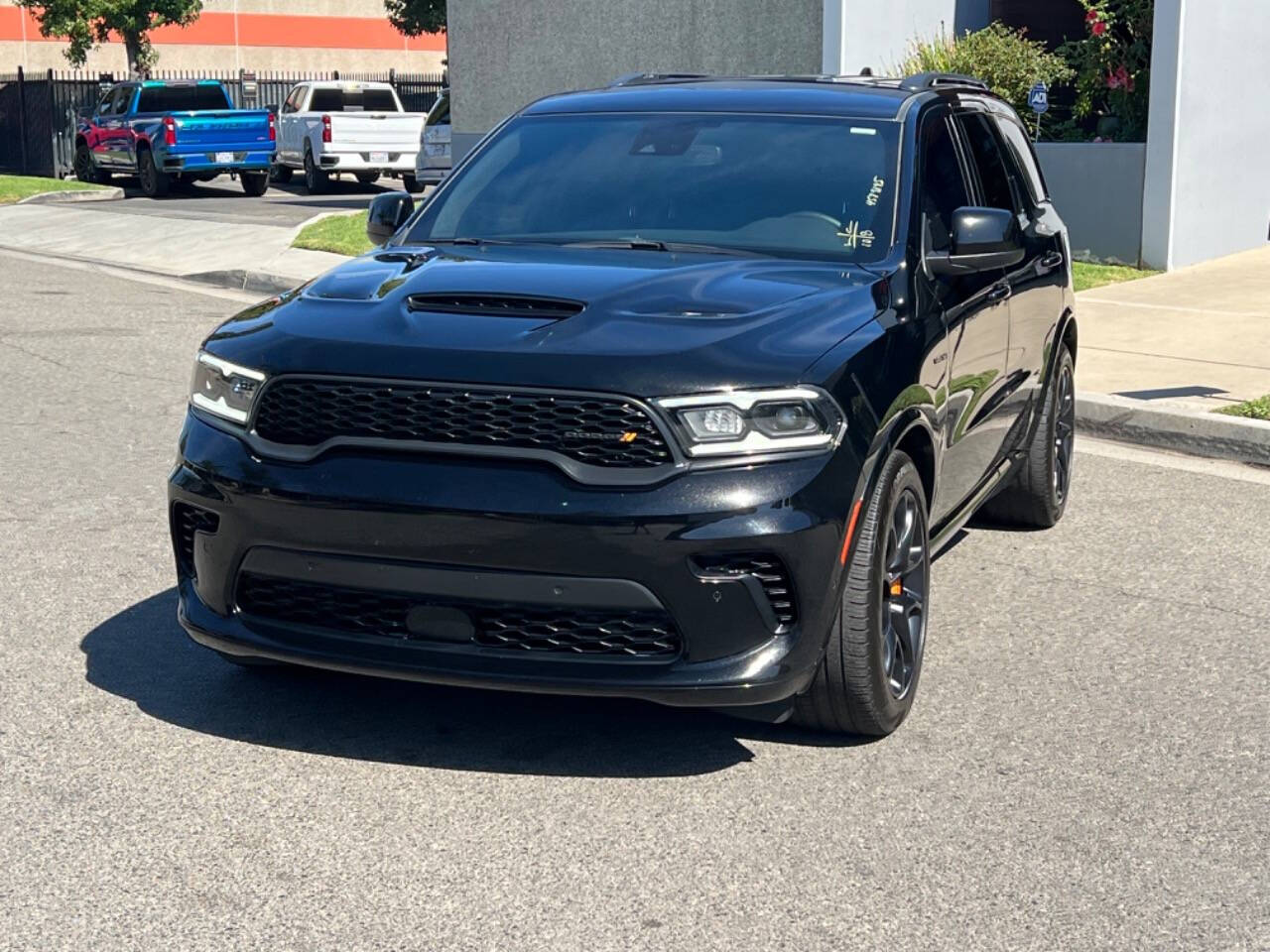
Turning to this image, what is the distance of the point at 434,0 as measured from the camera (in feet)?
145

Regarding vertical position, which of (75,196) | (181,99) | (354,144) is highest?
(181,99)

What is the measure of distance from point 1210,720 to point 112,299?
12.3 metres

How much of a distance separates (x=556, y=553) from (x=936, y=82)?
314 cm

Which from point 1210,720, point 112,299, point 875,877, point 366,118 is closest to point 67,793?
point 875,877

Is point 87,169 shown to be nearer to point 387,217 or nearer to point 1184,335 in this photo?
point 1184,335

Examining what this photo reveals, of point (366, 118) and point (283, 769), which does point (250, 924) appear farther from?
point (366, 118)

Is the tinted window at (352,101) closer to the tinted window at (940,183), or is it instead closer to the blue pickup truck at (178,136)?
the blue pickup truck at (178,136)

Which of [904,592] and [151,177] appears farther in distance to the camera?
[151,177]

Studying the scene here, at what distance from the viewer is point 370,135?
98.8 ft

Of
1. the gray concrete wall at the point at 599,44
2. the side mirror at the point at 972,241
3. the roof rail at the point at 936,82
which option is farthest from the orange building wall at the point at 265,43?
the side mirror at the point at 972,241

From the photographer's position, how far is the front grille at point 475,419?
14.5ft

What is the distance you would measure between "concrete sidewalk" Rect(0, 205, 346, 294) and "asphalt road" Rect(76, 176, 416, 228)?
799 millimetres

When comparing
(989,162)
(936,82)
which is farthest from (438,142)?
(936,82)

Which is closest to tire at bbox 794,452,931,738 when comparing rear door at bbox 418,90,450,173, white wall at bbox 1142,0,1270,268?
white wall at bbox 1142,0,1270,268
